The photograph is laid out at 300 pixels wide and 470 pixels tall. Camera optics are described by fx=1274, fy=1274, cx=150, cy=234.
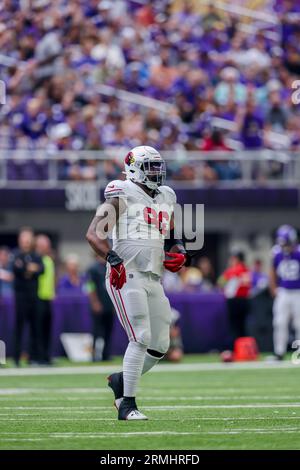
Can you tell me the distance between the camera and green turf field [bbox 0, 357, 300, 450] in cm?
741

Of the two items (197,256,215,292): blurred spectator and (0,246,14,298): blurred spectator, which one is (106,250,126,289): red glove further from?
(197,256,215,292): blurred spectator

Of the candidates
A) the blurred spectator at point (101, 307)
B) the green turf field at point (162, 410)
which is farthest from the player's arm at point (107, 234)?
the blurred spectator at point (101, 307)

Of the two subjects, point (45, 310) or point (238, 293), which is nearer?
point (45, 310)

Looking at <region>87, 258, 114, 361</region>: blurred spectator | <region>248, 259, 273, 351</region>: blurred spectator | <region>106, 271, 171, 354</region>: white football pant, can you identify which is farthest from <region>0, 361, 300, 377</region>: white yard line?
<region>106, 271, 171, 354</region>: white football pant

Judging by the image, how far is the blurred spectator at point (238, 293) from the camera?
61.7 feet

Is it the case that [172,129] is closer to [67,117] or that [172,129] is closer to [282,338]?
[67,117]

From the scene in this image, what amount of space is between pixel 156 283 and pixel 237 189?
44.0 ft

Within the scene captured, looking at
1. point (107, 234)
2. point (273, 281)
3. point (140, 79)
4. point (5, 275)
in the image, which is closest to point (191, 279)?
point (273, 281)

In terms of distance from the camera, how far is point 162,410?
9.80 meters

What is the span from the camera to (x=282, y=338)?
57.6ft

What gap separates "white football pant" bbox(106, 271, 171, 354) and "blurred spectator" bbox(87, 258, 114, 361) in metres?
8.94

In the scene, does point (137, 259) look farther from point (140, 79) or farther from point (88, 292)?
point (140, 79)

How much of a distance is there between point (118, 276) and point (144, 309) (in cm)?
30

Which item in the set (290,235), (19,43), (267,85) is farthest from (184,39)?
(290,235)
